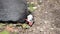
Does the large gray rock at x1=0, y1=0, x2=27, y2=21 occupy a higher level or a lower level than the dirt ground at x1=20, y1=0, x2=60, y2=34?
higher

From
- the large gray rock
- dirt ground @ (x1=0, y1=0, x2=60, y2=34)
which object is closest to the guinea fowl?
the large gray rock

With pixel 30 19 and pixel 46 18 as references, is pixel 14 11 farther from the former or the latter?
pixel 46 18

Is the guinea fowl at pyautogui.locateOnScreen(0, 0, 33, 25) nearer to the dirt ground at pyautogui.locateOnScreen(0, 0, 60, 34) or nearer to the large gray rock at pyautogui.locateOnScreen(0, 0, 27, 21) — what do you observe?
the large gray rock at pyautogui.locateOnScreen(0, 0, 27, 21)

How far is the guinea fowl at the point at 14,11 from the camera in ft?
11.6

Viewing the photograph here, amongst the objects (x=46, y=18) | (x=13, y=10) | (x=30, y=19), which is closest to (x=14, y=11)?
(x=13, y=10)

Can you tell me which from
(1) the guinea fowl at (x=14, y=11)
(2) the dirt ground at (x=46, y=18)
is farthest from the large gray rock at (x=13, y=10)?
(2) the dirt ground at (x=46, y=18)

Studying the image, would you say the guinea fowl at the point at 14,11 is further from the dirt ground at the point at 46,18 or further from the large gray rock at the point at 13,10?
the dirt ground at the point at 46,18

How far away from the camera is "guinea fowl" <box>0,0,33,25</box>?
11.6ft

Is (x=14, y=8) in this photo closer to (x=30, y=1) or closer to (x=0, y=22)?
(x=0, y=22)

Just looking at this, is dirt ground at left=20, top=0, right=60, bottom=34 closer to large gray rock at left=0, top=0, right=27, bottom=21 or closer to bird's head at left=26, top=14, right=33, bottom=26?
bird's head at left=26, top=14, right=33, bottom=26

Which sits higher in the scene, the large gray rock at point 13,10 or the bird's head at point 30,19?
the large gray rock at point 13,10

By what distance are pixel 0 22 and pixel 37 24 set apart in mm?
719

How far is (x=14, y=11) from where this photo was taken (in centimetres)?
366

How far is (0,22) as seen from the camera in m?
3.54
